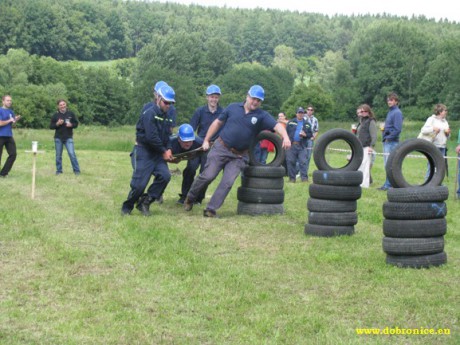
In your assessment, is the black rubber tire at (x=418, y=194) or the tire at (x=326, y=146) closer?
the black rubber tire at (x=418, y=194)

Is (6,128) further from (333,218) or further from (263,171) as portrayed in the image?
(333,218)

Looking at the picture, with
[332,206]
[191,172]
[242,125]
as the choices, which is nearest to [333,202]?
[332,206]

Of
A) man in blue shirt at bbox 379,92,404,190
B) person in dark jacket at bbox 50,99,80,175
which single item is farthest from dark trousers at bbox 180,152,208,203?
person in dark jacket at bbox 50,99,80,175

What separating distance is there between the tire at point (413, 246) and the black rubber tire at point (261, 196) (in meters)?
4.24

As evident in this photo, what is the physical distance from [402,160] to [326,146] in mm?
2178

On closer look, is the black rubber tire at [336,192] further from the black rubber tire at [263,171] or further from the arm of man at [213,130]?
the arm of man at [213,130]

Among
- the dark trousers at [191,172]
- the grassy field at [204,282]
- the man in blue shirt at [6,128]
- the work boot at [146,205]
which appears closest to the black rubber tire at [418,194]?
the grassy field at [204,282]

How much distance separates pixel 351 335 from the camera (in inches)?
238

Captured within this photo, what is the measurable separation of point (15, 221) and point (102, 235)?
1710mm

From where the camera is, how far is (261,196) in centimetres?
1263

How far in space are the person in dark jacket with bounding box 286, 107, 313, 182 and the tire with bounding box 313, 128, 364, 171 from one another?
334 inches

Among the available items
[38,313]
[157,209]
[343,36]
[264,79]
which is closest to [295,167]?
[157,209]

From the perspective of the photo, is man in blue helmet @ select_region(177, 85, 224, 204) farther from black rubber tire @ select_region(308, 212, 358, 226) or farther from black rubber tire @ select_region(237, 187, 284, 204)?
black rubber tire @ select_region(308, 212, 358, 226)

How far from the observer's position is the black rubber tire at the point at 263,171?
12641mm
